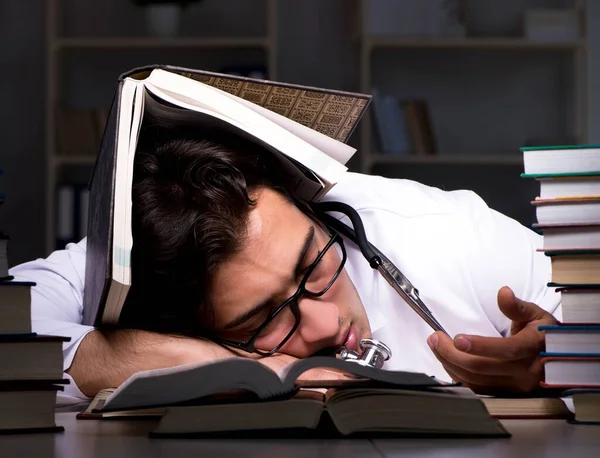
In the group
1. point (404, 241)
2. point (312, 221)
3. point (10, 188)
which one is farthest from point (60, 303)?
point (10, 188)

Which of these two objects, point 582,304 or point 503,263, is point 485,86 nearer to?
point 503,263

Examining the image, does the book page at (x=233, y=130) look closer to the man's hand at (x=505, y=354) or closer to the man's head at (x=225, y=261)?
the man's head at (x=225, y=261)

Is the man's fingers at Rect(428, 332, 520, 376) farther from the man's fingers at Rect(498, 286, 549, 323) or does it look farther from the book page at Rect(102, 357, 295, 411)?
the book page at Rect(102, 357, 295, 411)

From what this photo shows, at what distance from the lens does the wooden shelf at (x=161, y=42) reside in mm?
3750

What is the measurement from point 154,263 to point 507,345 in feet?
1.72

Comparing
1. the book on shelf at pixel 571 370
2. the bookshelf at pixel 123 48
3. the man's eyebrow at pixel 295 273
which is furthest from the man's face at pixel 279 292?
the bookshelf at pixel 123 48

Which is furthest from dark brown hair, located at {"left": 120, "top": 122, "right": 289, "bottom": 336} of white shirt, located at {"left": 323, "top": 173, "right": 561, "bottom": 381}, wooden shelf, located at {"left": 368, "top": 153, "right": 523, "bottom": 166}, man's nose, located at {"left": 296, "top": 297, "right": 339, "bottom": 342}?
wooden shelf, located at {"left": 368, "top": 153, "right": 523, "bottom": 166}

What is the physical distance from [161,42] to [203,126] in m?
2.54

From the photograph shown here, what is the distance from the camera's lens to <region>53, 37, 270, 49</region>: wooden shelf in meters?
3.75

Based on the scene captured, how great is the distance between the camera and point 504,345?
3.18ft

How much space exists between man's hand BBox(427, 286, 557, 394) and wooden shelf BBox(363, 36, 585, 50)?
285cm

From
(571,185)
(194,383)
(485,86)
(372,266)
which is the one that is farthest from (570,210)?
(485,86)

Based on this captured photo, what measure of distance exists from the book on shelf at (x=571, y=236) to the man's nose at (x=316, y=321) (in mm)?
433

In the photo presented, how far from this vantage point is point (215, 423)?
757 mm
